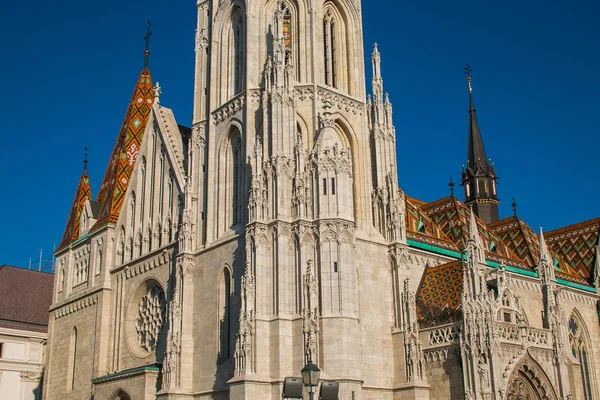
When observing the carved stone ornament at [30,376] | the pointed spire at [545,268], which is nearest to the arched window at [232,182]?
the pointed spire at [545,268]

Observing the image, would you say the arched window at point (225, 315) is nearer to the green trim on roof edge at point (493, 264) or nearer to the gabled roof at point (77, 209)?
the green trim on roof edge at point (493, 264)

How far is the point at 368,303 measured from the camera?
26891 millimetres

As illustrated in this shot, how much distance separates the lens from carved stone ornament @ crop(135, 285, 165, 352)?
99.7ft

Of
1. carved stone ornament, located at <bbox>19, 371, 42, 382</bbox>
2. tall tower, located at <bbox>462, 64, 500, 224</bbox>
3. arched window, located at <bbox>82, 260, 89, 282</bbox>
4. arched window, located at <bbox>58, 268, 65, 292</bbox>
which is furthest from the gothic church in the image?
tall tower, located at <bbox>462, 64, 500, 224</bbox>

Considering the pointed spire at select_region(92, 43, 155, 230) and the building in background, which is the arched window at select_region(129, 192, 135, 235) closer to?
the pointed spire at select_region(92, 43, 155, 230)

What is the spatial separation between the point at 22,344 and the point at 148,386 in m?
17.1

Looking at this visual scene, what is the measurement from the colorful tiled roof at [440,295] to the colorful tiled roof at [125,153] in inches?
542

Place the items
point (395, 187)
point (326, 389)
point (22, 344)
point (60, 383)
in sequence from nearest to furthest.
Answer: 1. point (326, 389)
2. point (395, 187)
3. point (60, 383)
4. point (22, 344)

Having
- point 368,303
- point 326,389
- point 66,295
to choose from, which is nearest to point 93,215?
point 66,295

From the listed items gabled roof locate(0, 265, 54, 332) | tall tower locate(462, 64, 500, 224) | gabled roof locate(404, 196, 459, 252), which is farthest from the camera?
tall tower locate(462, 64, 500, 224)

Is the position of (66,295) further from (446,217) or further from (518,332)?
(518,332)

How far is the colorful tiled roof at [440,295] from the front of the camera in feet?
89.5

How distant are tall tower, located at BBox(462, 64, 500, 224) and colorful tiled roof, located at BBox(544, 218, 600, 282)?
209 inches

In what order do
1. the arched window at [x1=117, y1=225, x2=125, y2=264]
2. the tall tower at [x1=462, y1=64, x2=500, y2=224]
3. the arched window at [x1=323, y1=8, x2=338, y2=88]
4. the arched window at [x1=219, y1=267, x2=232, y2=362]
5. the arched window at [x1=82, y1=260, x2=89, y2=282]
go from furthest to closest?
the tall tower at [x1=462, y1=64, x2=500, y2=224] → the arched window at [x1=82, y1=260, x2=89, y2=282] → the arched window at [x1=117, y1=225, x2=125, y2=264] → the arched window at [x1=323, y1=8, x2=338, y2=88] → the arched window at [x1=219, y1=267, x2=232, y2=362]
